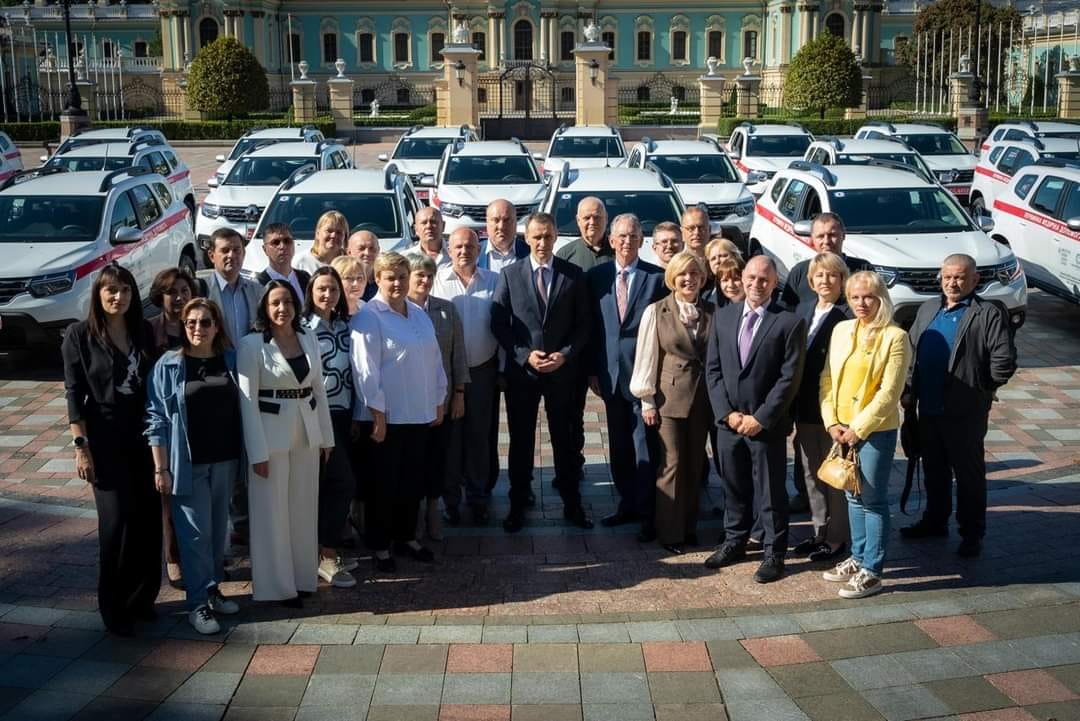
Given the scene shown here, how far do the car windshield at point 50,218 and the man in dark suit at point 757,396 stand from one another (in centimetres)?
852

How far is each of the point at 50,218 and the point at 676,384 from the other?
8750mm

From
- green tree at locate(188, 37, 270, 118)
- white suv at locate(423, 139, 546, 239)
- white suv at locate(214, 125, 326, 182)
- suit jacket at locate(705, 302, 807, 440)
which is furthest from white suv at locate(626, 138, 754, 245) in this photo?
green tree at locate(188, 37, 270, 118)

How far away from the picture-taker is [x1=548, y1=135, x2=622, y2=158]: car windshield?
898 inches

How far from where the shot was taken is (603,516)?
8.20 metres

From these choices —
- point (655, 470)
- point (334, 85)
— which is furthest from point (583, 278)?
point (334, 85)

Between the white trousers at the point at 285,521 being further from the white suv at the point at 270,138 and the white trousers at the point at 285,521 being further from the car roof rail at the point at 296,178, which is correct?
the white suv at the point at 270,138

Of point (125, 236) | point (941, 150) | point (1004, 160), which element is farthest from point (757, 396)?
point (941, 150)

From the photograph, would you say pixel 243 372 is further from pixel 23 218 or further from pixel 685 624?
pixel 23 218

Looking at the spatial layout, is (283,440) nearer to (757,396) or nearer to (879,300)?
(757,396)

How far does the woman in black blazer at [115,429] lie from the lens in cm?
616

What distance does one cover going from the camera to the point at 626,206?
14094 millimetres

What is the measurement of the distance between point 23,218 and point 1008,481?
10.4 metres

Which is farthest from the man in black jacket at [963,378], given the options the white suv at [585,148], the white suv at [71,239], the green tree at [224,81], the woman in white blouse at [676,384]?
the green tree at [224,81]

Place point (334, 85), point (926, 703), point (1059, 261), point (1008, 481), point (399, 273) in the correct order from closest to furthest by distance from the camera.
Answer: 1. point (926, 703)
2. point (399, 273)
3. point (1008, 481)
4. point (1059, 261)
5. point (334, 85)
